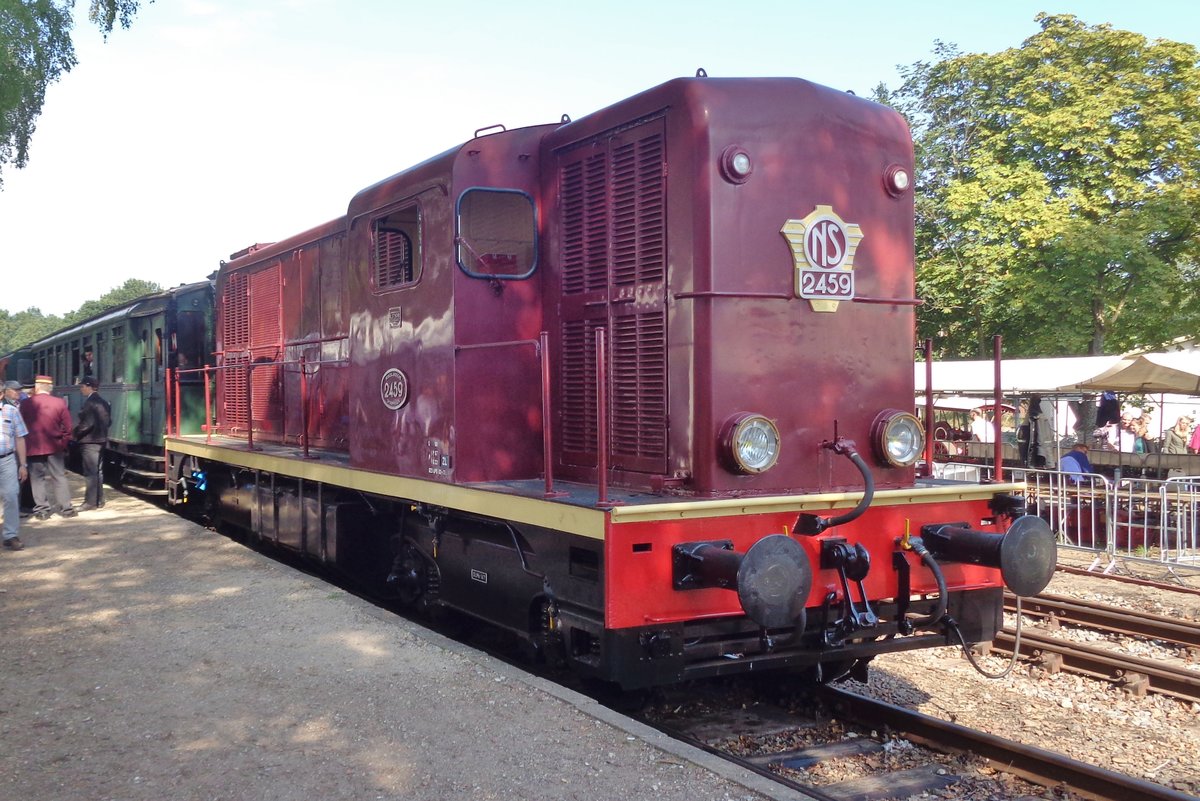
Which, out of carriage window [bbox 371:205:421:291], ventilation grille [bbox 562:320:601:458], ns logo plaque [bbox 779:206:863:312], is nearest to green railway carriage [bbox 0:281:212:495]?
carriage window [bbox 371:205:421:291]

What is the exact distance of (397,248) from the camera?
662 cm

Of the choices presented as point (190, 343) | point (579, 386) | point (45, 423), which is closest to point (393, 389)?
point (579, 386)

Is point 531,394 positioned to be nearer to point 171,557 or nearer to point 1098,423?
point 171,557

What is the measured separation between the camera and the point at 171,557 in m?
8.96

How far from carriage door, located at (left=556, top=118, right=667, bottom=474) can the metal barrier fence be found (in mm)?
6441

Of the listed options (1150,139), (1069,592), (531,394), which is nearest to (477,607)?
(531,394)

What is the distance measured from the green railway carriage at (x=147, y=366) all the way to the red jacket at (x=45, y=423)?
4.13ft

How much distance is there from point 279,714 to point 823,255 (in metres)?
3.67

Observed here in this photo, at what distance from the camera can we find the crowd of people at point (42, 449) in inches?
378

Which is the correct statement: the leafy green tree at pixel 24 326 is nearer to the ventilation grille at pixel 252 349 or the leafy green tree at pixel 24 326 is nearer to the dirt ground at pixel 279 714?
the ventilation grille at pixel 252 349

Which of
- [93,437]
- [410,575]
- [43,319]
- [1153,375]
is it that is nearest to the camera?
[410,575]

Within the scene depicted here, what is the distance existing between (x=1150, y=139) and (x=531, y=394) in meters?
21.1

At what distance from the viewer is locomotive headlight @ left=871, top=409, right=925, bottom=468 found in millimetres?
→ 5367

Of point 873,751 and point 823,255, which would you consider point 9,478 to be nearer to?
point 823,255
